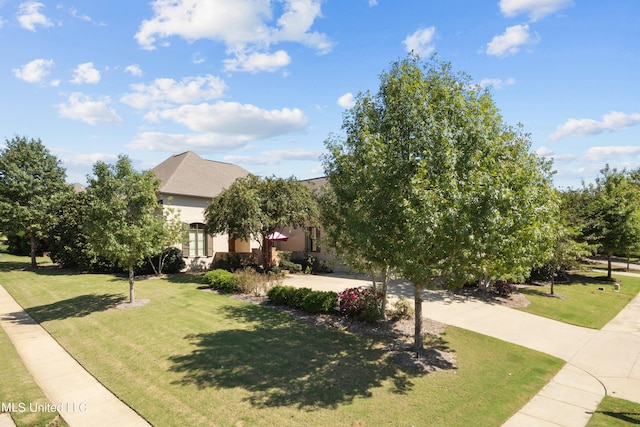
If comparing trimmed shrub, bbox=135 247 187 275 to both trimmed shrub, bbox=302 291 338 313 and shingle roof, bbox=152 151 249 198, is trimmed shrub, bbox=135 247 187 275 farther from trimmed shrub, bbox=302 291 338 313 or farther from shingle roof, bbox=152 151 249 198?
trimmed shrub, bbox=302 291 338 313

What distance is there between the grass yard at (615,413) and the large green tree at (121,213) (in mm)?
14460

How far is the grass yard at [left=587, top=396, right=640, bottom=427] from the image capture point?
267 inches

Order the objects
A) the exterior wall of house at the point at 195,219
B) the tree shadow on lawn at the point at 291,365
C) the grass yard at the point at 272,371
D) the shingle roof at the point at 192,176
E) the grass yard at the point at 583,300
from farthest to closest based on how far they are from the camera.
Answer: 1. the shingle roof at the point at 192,176
2. the exterior wall of house at the point at 195,219
3. the grass yard at the point at 583,300
4. the tree shadow on lawn at the point at 291,365
5. the grass yard at the point at 272,371

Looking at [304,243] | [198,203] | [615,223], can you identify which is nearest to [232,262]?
[198,203]

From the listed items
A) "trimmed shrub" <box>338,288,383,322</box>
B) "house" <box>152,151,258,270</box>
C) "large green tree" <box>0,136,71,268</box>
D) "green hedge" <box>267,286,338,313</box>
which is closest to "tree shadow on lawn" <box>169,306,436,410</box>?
"trimmed shrub" <box>338,288,383,322</box>

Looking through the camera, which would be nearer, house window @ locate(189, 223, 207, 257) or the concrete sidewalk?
the concrete sidewalk

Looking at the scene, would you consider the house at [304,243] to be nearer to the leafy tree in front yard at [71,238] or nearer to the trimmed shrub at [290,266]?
the trimmed shrub at [290,266]

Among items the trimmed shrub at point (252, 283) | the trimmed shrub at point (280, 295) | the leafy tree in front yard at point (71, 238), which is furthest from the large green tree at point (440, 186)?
the leafy tree in front yard at point (71, 238)

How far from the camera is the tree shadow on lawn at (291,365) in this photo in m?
7.71

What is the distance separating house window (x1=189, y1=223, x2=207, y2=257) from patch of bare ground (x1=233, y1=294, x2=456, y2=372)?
12.0 m

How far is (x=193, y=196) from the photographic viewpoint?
24.6 meters

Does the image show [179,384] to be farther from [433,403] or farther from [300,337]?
[433,403]

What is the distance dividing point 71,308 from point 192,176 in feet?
43.5

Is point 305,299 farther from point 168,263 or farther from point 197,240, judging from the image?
point 197,240
